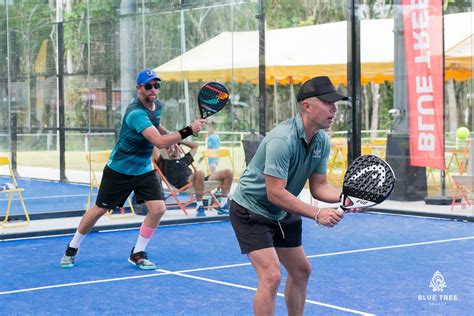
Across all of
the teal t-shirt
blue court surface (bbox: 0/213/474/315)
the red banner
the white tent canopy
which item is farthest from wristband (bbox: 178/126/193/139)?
the red banner

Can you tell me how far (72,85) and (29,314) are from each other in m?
8.91

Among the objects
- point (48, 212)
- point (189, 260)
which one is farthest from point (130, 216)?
point (189, 260)

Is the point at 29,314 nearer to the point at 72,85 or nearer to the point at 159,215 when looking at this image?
the point at 159,215

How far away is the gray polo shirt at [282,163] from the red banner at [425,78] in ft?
29.6

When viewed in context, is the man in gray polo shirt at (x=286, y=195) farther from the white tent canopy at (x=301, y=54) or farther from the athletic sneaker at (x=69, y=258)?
the white tent canopy at (x=301, y=54)

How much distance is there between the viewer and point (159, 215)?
31.3 ft

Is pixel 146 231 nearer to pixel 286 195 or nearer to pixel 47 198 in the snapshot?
pixel 286 195

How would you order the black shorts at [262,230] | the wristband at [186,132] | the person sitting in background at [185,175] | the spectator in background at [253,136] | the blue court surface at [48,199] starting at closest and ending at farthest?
the black shorts at [262,230] < the wristband at [186,132] < the person sitting in background at [185,175] < the blue court surface at [48,199] < the spectator in background at [253,136]

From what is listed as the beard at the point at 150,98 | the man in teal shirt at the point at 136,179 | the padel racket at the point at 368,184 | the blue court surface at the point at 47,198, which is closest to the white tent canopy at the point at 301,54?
the blue court surface at the point at 47,198

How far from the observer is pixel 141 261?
30.9ft

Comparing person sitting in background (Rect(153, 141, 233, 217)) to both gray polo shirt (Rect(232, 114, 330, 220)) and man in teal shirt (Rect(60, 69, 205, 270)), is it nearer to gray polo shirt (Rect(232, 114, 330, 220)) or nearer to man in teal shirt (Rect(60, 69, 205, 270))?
man in teal shirt (Rect(60, 69, 205, 270))

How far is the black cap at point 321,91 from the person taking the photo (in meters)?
5.49

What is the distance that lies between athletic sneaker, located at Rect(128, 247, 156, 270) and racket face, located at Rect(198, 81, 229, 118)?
1874 mm

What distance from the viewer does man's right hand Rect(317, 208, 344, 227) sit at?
516cm
